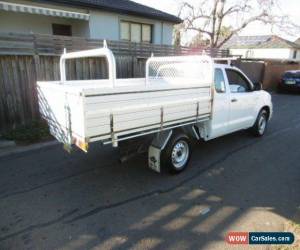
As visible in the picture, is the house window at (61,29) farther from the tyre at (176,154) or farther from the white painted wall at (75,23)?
the tyre at (176,154)

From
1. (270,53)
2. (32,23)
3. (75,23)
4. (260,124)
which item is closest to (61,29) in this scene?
(75,23)

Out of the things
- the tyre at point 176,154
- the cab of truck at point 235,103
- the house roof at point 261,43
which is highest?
the house roof at point 261,43

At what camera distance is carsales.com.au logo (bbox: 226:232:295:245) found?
286 centimetres

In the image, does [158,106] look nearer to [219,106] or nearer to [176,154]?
[176,154]

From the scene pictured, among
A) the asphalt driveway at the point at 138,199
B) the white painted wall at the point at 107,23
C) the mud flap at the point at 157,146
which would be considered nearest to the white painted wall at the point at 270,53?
the white painted wall at the point at 107,23

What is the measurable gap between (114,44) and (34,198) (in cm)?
629

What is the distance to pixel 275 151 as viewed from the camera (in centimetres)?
563

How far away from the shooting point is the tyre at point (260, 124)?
6441 millimetres

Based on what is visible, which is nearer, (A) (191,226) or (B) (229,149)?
(A) (191,226)

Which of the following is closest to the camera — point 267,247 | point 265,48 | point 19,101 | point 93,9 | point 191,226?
point 267,247

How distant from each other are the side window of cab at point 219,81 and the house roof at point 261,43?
36.8 metres

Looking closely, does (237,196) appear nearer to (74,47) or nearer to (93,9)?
(74,47)

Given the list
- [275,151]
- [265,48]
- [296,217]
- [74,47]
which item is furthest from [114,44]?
[265,48]

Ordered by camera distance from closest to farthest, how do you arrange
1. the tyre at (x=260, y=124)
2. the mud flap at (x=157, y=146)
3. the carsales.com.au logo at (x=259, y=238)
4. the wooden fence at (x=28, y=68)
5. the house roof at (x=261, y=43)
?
1. the carsales.com.au logo at (x=259, y=238)
2. the mud flap at (x=157, y=146)
3. the wooden fence at (x=28, y=68)
4. the tyre at (x=260, y=124)
5. the house roof at (x=261, y=43)
